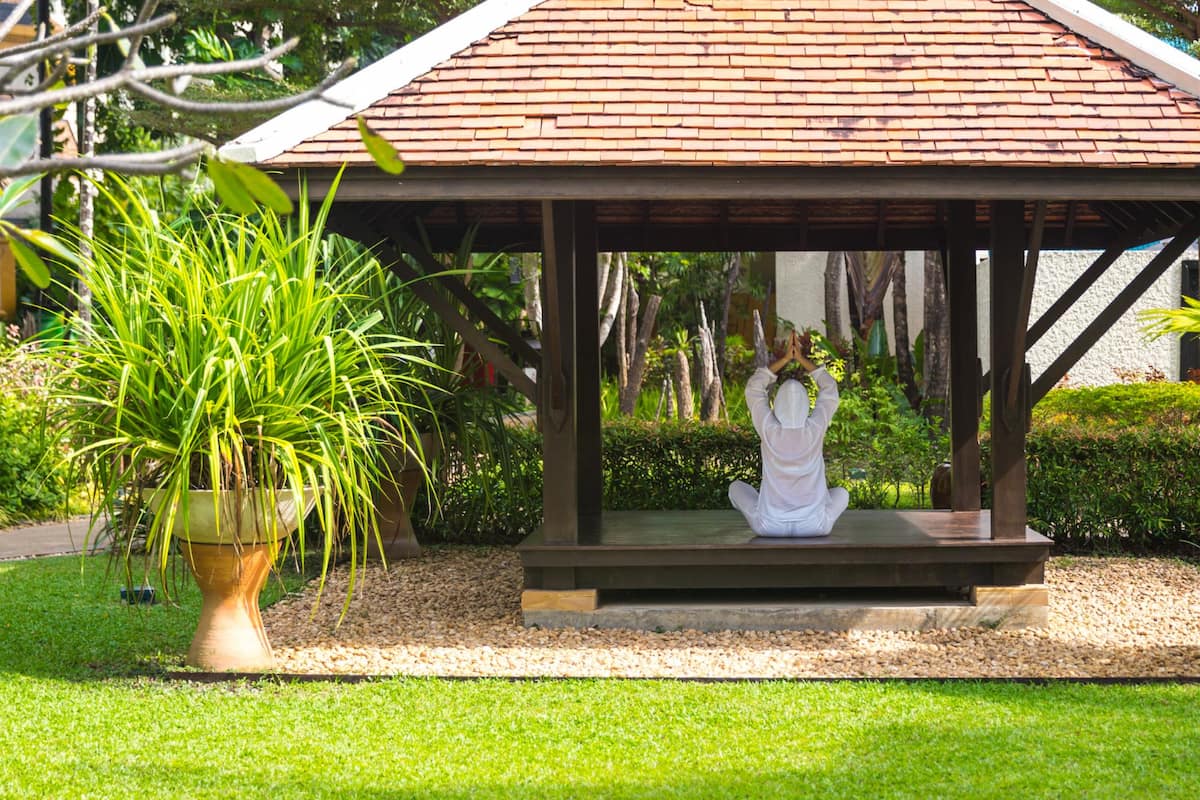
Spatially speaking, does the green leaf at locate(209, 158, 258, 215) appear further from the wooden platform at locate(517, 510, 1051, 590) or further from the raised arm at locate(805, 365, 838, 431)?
the raised arm at locate(805, 365, 838, 431)

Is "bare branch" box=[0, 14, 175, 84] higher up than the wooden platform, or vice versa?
"bare branch" box=[0, 14, 175, 84]

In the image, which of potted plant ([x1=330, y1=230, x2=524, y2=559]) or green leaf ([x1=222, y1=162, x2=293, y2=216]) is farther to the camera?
potted plant ([x1=330, y1=230, x2=524, y2=559])

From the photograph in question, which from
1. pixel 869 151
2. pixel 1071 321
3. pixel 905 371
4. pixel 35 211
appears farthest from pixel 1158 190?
pixel 35 211

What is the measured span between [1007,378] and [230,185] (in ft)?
21.2

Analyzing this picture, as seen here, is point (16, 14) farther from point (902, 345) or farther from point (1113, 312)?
point (902, 345)

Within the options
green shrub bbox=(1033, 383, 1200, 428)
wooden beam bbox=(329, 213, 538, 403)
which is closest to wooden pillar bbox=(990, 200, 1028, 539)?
wooden beam bbox=(329, 213, 538, 403)

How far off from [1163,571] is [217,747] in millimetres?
7026

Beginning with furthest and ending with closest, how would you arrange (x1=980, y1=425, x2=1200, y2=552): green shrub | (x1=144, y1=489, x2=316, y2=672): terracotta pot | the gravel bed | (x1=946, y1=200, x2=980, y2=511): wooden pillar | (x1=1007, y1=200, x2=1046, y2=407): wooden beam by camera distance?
(x1=980, y1=425, x2=1200, y2=552): green shrub → (x1=946, y1=200, x2=980, y2=511): wooden pillar → (x1=1007, y1=200, x2=1046, y2=407): wooden beam → the gravel bed → (x1=144, y1=489, x2=316, y2=672): terracotta pot

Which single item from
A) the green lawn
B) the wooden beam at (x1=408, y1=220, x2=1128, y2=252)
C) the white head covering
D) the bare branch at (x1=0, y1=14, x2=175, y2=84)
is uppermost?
the wooden beam at (x1=408, y1=220, x2=1128, y2=252)

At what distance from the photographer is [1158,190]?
6.62 m

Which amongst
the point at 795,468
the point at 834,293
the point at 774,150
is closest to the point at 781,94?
the point at 774,150

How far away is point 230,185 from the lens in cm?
161

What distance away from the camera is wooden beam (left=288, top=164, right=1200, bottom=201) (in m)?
6.58

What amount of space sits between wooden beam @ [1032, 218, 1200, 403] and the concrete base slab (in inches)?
48.2
